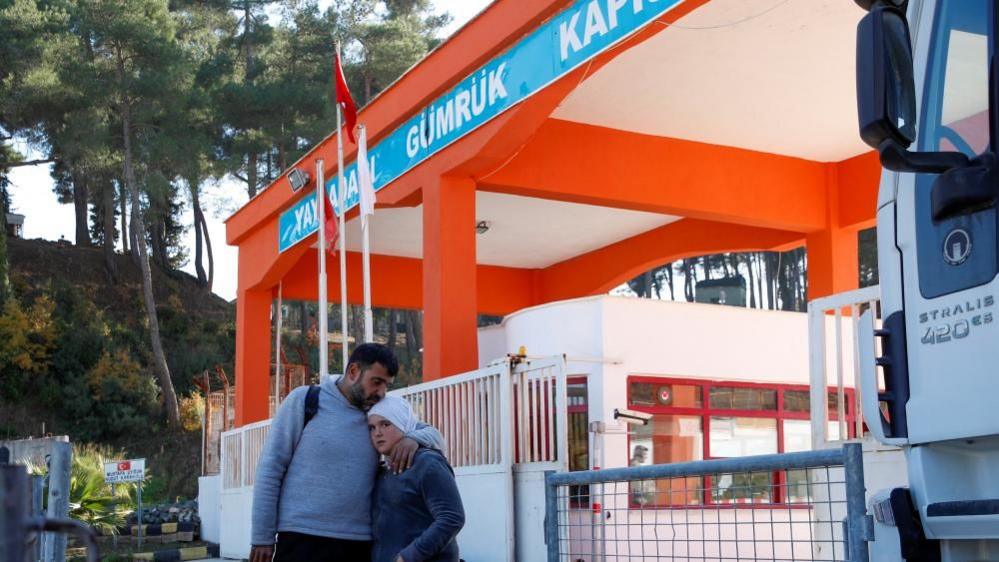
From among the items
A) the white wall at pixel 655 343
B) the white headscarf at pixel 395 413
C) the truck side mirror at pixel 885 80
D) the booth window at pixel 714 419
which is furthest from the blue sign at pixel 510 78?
the truck side mirror at pixel 885 80

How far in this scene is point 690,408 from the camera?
12594 millimetres

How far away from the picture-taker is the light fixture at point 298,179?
608 inches

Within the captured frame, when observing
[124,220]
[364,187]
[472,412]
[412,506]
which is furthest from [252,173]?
A: [412,506]

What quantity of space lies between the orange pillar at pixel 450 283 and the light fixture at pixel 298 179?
3.21 meters

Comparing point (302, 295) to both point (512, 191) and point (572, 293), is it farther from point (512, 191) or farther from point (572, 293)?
point (512, 191)

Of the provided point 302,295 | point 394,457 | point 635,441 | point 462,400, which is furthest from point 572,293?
point 394,457

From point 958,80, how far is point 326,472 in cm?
283

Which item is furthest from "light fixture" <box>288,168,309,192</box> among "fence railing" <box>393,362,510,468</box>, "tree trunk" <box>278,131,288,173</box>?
"tree trunk" <box>278,131,288,173</box>

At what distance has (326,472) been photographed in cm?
503

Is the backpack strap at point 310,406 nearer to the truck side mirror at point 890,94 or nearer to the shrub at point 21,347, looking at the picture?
the truck side mirror at point 890,94

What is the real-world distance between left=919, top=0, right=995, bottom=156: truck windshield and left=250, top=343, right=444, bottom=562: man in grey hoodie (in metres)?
2.33

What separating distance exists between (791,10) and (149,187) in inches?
1470

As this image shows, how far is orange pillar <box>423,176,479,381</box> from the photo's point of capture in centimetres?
1248

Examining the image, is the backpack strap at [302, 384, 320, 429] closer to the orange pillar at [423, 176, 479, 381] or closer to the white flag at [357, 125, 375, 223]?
the orange pillar at [423, 176, 479, 381]
